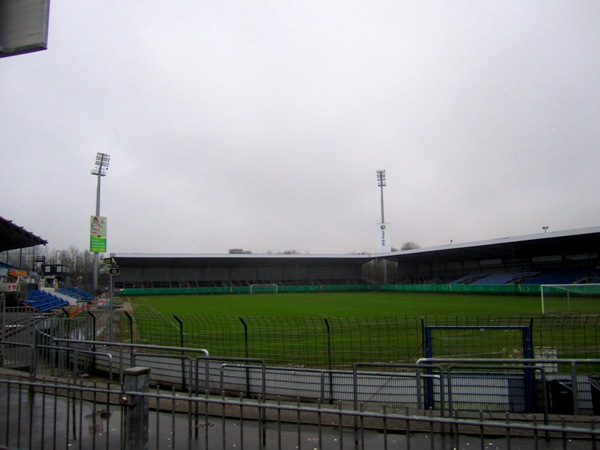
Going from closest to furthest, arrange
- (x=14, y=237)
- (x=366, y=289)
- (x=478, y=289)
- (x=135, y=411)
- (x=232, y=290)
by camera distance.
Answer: (x=135, y=411), (x=14, y=237), (x=478, y=289), (x=232, y=290), (x=366, y=289)

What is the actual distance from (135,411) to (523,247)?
201 ft

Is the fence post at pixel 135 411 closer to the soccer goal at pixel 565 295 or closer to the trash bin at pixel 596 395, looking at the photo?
the trash bin at pixel 596 395

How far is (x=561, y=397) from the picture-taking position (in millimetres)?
7273

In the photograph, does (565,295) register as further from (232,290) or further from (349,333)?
(232,290)

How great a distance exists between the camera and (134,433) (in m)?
3.87

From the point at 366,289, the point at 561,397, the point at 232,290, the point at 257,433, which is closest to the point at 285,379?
the point at 257,433

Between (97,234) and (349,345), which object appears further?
(349,345)

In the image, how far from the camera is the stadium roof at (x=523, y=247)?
45469mm

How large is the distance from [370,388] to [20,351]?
9443 millimetres

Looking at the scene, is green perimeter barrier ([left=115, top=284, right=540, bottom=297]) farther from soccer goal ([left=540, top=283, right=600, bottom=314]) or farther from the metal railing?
the metal railing

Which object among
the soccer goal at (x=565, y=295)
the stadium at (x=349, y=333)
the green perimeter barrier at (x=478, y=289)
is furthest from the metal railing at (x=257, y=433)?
the green perimeter barrier at (x=478, y=289)

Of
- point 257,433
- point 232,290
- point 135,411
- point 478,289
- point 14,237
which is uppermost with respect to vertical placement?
point 14,237

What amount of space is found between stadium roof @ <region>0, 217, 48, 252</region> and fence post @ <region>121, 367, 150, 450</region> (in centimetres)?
1563

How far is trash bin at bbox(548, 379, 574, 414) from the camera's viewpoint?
7.24 meters
